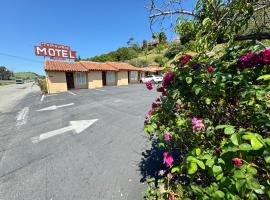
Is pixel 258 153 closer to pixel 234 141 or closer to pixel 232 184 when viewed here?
pixel 234 141

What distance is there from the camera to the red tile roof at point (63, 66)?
63.3ft

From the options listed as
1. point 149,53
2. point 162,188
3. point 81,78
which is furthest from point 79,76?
point 162,188

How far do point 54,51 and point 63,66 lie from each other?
549 centimetres

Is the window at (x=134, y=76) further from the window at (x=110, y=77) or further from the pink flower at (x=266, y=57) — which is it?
the pink flower at (x=266, y=57)

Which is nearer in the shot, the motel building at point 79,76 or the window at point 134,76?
the motel building at point 79,76

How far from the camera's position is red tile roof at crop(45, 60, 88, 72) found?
19297 mm

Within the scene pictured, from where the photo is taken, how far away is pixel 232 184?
3.85ft

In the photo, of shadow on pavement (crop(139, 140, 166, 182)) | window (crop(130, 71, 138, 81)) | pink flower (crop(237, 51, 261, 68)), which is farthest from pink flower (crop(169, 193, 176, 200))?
window (crop(130, 71, 138, 81))

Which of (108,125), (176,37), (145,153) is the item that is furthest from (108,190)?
(108,125)

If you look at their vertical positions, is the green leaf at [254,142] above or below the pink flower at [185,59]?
below

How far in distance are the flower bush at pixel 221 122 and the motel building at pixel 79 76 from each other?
20126mm

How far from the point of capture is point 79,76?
73.0 ft

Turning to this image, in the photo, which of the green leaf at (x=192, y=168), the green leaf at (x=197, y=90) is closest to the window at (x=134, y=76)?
the green leaf at (x=197, y=90)

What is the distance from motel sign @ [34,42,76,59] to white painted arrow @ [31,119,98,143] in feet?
69.4
